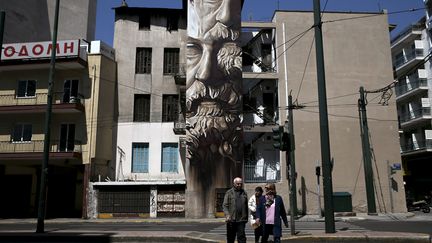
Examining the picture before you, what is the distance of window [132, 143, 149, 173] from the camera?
31.5m

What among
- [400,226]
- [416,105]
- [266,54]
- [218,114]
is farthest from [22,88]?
[416,105]

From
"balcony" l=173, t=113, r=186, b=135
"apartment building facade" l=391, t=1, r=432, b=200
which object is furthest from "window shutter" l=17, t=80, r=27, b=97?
"apartment building facade" l=391, t=1, r=432, b=200

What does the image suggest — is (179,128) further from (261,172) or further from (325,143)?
(325,143)

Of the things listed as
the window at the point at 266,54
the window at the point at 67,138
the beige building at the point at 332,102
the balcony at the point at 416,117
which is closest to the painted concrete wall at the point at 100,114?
the window at the point at 67,138

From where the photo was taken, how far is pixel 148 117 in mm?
32438

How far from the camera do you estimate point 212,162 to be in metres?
28.8

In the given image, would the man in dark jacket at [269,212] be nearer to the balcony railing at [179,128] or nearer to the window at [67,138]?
the balcony railing at [179,128]

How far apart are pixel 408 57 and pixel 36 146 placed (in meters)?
41.5

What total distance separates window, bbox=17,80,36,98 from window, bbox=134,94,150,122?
24.2 ft

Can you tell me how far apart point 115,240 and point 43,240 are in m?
2.49

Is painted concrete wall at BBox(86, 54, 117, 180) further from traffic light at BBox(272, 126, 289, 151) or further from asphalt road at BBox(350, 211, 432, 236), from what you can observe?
traffic light at BBox(272, 126, 289, 151)

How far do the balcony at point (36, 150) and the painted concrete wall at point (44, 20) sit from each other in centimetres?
894

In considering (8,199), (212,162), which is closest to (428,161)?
(212,162)

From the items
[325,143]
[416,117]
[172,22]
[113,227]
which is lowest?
[113,227]
